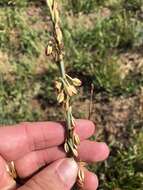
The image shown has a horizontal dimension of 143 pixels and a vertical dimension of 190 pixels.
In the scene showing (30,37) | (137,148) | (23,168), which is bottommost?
(137,148)

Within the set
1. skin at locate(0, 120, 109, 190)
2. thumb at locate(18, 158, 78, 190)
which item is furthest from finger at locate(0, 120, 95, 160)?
thumb at locate(18, 158, 78, 190)

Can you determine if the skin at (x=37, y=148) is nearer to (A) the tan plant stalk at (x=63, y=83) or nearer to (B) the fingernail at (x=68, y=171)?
(B) the fingernail at (x=68, y=171)

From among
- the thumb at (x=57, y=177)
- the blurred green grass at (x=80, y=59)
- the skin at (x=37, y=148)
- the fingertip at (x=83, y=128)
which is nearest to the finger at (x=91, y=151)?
the skin at (x=37, y=148)

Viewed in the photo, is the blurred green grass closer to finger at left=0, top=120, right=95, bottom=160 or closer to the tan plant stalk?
finger at left=0, top=120, right=95, bottom=160

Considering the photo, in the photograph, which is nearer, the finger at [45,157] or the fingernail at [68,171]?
the fingernail at [68,171]

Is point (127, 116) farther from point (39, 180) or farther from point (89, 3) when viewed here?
point (39, 180)

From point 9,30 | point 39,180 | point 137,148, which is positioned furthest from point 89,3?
point 39,180
